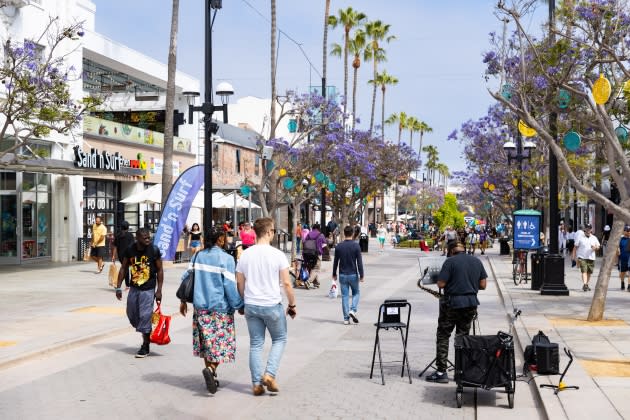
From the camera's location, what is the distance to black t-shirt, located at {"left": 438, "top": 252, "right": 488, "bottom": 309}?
29.1 feet

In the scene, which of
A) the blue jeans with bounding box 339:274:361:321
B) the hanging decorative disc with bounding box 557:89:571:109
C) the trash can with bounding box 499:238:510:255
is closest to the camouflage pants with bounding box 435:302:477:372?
the blue jeans with bounding box 339:274:361:321

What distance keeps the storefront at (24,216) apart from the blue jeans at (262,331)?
21.5 meters

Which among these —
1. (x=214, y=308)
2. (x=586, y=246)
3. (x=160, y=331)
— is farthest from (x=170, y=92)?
(x=214, y=308)

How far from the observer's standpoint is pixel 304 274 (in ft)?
71.9

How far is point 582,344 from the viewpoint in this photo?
38.3 feet

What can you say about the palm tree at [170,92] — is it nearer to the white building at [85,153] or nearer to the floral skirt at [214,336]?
the white building at [85,153]

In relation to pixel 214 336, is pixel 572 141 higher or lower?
higher

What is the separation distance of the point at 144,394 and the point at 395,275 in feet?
66.4

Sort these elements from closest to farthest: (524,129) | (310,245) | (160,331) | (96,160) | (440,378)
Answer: (440,378)
(160,331)
(524,129)
(310,245)
(96,160)

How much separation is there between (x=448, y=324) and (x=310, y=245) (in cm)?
1215

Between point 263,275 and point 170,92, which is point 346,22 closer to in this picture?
point 170,92

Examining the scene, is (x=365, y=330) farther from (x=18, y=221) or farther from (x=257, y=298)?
(x=18, y=221)

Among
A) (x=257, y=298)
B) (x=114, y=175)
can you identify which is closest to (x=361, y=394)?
(x=257, y=298)

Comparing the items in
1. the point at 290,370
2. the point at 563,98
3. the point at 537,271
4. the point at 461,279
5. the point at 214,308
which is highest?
the point at 563,98
